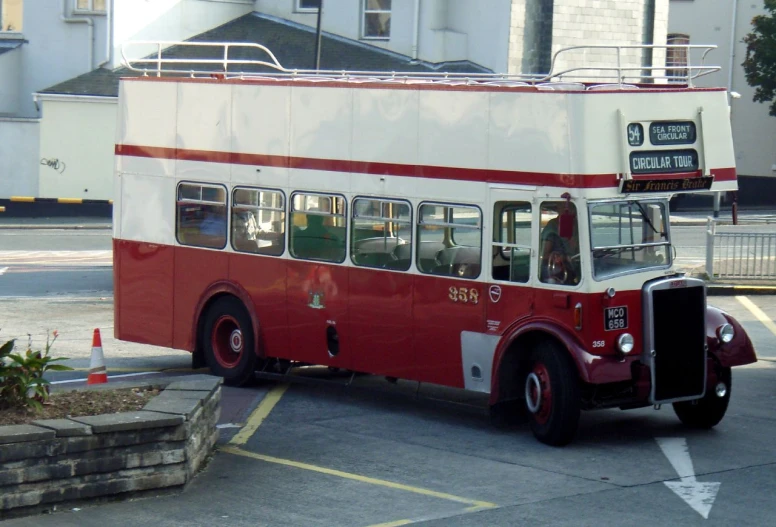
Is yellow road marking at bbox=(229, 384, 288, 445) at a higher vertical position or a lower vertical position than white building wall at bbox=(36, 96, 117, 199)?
lower

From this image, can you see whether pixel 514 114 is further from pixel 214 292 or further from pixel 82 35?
pixel 82 35

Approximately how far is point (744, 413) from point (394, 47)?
93.2 feet

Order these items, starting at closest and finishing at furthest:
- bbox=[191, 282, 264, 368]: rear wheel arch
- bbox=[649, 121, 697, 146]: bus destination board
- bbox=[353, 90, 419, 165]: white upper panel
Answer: bbox=[649, 121, 697, 146]: bus destination board
bbox=[353, 90, 419, 165]: white upper panel
bbox=[191, 282, 264, 368]: rear wheel arch

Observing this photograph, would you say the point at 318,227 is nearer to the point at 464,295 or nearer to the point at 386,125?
the point at 386,125

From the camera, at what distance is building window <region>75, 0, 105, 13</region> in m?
41.7

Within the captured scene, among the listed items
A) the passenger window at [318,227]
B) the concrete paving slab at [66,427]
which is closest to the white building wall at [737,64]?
the passenger window at [318,227]

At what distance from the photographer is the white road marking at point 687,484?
9082 mm

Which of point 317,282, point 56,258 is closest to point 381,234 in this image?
point 317,282

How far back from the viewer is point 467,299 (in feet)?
38.2

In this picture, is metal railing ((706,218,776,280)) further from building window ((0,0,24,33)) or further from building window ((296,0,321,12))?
building window ((0,0,24,33))

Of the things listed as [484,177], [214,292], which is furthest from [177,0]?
[484,177]

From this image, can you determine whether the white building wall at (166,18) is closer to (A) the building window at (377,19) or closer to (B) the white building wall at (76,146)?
(B) the white building wall at (76,146)

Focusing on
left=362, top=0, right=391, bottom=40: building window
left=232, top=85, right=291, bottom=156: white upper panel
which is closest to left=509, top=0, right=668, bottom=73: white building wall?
left=362, top=0, right=391, bottom=40: building window

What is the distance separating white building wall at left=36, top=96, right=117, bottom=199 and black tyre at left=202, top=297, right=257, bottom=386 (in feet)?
90.1
